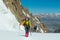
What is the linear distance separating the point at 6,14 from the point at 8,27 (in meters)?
3.85

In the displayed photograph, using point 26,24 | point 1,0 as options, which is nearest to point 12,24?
point 1,0

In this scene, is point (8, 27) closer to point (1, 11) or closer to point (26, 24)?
point (1, 11)

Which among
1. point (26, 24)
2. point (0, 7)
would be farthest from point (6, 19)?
point (26, 24)

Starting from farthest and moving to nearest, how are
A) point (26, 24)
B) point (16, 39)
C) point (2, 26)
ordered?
1. point (2, 26)
2. point (26, 24)
3. point (16, 39)

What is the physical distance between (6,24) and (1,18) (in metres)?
1.11

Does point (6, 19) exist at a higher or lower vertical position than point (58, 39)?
higher

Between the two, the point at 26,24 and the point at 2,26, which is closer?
the point at 26,24

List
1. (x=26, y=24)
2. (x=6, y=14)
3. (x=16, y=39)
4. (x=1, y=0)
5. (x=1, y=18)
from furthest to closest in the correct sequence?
(x=1, y=0) → (x=6, y=14) → (x=1, y=18) → (x=26, y=24) → (x=16, y=39)

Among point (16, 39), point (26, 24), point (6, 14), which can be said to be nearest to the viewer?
point (16, 39)

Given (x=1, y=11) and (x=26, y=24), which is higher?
(x=1, y=11)

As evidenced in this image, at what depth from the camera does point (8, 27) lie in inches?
1272

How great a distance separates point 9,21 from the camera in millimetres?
34656

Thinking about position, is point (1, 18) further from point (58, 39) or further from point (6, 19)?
point (58, 39)

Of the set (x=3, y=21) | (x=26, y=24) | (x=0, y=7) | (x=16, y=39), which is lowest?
(x=16, y=39)
